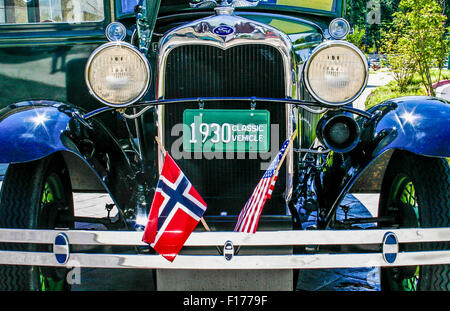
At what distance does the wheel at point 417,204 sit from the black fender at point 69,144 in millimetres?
1412

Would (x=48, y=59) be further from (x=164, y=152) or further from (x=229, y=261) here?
(x=229, y=261)

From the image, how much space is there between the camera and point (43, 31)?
3.87 meters

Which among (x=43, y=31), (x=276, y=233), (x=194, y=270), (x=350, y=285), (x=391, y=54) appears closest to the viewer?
(x=276, y=233)

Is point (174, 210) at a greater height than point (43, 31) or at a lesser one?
lesser

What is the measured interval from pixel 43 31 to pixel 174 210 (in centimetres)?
263

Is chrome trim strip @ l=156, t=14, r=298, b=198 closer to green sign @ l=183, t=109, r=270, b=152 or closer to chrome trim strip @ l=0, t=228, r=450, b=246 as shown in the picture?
green sign @ l=183, t=109, r=270, b=152

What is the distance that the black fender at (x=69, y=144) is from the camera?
2066 millimetres

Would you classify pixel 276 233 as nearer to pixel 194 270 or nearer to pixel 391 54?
pixel 194 270

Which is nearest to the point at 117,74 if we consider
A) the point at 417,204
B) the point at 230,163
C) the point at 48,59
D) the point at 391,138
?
the point at 230,163

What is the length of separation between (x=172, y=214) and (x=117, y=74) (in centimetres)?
72

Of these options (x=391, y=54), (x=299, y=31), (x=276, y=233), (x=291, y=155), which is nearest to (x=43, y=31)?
(x=299, y=31)

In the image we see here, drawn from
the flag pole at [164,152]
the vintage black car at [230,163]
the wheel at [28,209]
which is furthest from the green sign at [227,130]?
the wheel at [28,209]

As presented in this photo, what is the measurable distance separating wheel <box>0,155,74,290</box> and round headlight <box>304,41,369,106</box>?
1.30 m

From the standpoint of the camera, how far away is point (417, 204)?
85.6 inches
